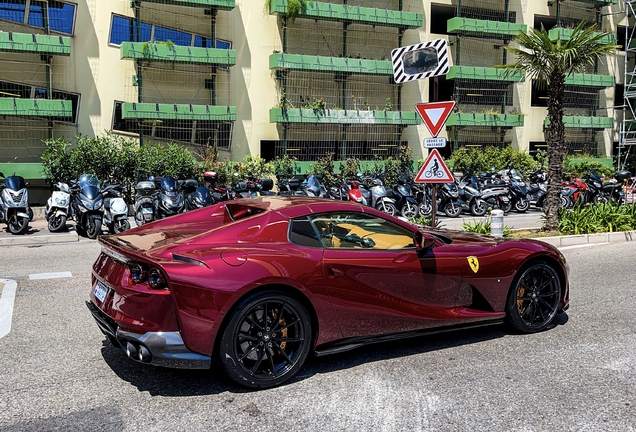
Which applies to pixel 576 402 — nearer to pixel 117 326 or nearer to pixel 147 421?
pixel 147 421

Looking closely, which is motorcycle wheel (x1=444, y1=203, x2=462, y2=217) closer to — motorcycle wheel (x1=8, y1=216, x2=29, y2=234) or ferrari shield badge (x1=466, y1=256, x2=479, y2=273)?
motorcycle wheel (x1=8, y1=216, x2=29, y2=234)

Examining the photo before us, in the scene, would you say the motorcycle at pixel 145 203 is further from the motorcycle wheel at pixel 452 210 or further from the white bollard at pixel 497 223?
the motorcycle wheel at pixel 452 210

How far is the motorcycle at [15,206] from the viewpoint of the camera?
13.3 meters

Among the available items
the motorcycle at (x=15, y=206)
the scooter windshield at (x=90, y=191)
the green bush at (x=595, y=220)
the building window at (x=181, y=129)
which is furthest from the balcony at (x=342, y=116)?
the green bush at (x=595, y=220)

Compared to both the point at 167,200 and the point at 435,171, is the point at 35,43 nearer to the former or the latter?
the point at 167,200

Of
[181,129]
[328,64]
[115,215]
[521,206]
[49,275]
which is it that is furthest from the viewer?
[328,64]

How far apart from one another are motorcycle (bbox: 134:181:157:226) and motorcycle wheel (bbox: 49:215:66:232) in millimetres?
1651

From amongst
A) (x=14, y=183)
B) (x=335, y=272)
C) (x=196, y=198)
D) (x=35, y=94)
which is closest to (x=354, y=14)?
(x=35, y=94)

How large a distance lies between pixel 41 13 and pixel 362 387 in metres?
21.1

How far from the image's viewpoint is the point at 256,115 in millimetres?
25547

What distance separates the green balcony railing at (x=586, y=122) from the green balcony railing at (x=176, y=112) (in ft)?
59.5

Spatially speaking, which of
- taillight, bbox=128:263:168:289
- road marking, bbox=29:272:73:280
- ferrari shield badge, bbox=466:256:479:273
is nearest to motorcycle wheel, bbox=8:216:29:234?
road marking, bbox=29:272:73:280

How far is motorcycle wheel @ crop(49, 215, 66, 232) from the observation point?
45.1 feet

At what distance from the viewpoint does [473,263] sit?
18.3ft
